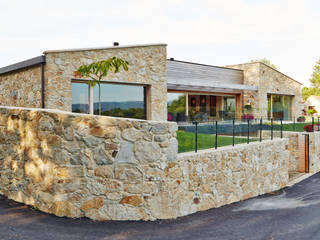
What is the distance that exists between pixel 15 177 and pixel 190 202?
12.3 ft

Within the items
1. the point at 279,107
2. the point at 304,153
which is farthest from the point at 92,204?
the point at 279,107

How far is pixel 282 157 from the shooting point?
35.5ft

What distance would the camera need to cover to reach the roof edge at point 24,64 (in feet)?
32.4

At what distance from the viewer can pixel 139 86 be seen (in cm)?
1308

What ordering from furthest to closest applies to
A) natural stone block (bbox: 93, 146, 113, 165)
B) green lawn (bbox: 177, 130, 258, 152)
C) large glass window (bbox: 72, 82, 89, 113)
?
1. large glass window (bbox: 72, 82, 89, 113)
2. green lawn (bbox: 177, 130, 258, 152)
3. natural stone block (bbox: 93, 146, 113, 165)

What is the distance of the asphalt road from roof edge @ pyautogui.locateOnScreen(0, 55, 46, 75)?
5452 mm

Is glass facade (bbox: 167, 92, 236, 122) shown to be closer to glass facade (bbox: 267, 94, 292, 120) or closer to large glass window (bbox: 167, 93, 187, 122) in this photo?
large glass window (bbox: 167, 93, 187, 122)

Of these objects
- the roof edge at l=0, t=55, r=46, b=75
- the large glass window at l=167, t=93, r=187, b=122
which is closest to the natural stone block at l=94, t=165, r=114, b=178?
the roof edge at l=0, t=55, r=46, b=75

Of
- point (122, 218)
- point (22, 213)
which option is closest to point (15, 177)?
point (22, 213)

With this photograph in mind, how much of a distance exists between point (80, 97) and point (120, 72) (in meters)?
2.02

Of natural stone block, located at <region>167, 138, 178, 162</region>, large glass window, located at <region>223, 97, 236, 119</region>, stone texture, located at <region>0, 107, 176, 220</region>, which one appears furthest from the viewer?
large glass window, located at <region>223, 97, 236, 119</region>

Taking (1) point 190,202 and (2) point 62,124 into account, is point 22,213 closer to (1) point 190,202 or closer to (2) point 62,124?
(2) point 62,124

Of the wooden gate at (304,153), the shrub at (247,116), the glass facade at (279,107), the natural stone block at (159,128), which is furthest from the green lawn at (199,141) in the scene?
the glass facade at (279,107)

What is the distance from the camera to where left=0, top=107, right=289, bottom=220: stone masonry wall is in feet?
16.6
